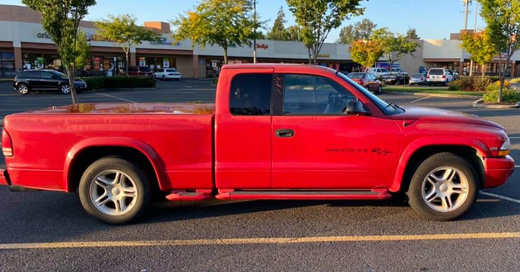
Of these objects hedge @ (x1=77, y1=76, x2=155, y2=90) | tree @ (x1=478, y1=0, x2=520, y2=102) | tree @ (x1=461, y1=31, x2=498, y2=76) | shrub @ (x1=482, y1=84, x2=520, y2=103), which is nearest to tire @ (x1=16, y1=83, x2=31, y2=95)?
hedge @ (x1=77, y1=76, x2=155, y2=90)

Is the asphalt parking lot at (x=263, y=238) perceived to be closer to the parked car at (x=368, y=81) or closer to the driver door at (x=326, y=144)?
the driver door at (x=326, y=144)

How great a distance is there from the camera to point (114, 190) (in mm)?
4617

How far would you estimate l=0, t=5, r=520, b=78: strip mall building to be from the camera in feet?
135

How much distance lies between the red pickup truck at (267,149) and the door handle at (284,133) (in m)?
0.01

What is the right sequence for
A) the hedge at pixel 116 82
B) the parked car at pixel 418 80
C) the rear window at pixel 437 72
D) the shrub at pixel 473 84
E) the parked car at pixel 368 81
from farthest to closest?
the parked car at pixel 418 80 → the rear window at pixel 437 72 → the hedge at pixel 116 82 → the shrub at pixel 473 84 → the parked car at pixel 368 81

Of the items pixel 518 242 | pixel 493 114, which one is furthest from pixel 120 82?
pixel 518 242

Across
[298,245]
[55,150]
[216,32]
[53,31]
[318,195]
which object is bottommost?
[298,245]

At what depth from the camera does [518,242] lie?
4.11m

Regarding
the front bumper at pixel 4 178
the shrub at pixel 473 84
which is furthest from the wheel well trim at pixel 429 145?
the shrub at pixel 473 84

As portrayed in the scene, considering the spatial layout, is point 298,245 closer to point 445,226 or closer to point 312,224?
point 312,224

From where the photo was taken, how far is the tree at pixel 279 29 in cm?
8801

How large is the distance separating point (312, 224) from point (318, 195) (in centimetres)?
37

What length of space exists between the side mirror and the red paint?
0.06m

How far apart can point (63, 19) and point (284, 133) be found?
37.1 ft
